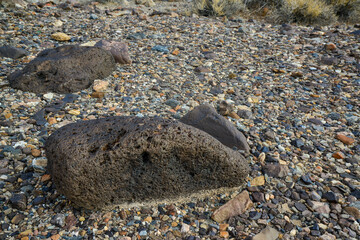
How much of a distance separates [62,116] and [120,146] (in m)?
1.53

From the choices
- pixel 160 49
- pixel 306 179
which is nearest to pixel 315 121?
pixel 306 179

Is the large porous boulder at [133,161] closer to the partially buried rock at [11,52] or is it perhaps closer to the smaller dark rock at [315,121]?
the smaller dark rock at [315,121]

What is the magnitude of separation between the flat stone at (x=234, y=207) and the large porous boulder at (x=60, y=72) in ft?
7.94

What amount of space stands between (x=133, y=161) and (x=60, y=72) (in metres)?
2.15

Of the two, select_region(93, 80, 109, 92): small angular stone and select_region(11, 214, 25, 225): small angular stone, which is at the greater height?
select_region(93, 80, 109, 92): small angular stone

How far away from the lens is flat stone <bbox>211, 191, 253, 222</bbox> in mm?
2561

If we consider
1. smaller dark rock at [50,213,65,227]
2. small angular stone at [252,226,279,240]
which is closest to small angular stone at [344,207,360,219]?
small angular stone at [252,226,279,240]

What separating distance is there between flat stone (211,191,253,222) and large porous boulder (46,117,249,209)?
0.19 meters

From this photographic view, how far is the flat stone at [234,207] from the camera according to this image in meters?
2.56

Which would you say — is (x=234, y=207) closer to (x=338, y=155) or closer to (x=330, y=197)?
(x=330, y=197)

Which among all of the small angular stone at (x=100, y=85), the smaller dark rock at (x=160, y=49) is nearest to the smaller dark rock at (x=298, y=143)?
the small angular stone at (x=100, y=85)

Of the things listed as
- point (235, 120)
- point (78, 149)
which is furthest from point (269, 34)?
point (78, 149)

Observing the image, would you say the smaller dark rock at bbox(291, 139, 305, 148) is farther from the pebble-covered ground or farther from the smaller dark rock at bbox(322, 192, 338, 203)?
the smaller dark rock at bbox(322, 192, 338, 203)

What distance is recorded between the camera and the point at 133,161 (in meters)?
2.43
